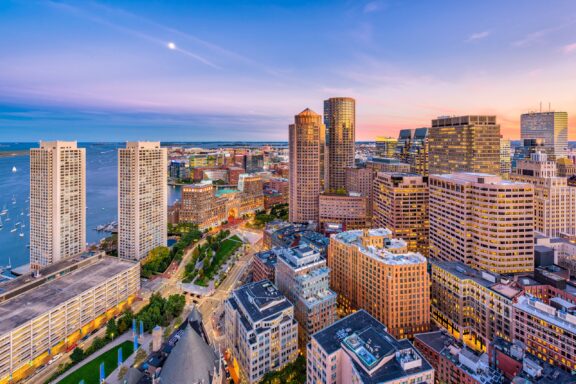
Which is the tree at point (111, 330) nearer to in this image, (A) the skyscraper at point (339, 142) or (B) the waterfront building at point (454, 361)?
(B) the waterfront building at point (454, 361)

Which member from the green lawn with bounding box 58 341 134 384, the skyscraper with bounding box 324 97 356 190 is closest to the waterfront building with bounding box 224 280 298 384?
the green lawn with bounding box 58 341 134 384

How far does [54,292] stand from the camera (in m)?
62.6

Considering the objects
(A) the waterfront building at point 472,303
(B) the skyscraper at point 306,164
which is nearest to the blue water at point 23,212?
(B) the skyscraper at point 306,164

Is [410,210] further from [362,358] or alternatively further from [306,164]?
[362,358]

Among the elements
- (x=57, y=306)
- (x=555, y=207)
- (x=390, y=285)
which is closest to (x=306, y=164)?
(x=390, y=285)

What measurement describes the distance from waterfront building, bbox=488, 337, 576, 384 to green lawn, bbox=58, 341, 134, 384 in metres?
54.1

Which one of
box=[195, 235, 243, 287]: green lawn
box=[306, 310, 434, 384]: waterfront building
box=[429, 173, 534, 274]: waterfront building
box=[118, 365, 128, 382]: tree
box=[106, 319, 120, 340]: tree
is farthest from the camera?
box=[195, 235, 243, 287]: green lawn

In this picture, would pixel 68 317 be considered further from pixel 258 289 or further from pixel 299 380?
pixel 299 380

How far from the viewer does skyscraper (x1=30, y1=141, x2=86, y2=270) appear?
274 feet

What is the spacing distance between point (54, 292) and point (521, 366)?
236 ft

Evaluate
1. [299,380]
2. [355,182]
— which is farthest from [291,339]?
[355,182]

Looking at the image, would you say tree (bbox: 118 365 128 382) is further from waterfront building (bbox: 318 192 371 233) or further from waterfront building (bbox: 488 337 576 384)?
waterfront building (bbox: 318 192 371 233)

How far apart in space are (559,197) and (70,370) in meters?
119

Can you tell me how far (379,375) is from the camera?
121 feet
